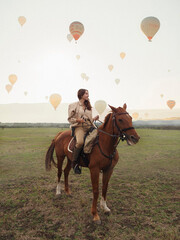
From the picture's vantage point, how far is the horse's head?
4016mm

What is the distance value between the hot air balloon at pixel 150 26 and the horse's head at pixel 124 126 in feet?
96.8

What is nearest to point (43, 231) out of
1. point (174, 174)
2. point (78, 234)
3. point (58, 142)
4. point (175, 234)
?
point (78, 234)

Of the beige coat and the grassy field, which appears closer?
the grassy field

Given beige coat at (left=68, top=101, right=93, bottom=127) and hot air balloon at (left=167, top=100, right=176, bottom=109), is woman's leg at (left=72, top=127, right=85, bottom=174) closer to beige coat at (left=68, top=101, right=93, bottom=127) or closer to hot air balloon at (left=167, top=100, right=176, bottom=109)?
beige coat at (left=68, top=101, right=93, bottom=127)

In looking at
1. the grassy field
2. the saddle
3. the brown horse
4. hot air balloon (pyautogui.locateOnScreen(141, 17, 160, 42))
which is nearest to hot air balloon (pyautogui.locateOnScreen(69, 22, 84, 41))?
hot air balloon (pyautogui.locateOnScreen(141, 17, 160, 42))

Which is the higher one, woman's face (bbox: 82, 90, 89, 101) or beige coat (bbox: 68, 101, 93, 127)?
woman's face (bbox: 82, 90, 89, 101)

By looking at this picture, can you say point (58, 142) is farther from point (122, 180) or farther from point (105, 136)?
point (122, 180)

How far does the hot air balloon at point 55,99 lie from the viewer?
173ft

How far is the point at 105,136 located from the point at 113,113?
704 mm

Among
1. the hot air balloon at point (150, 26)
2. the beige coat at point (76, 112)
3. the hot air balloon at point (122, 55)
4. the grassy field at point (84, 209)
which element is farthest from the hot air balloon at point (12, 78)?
the beige coat at point (76, 112)

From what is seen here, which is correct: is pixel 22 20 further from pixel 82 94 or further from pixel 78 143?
pixel 78 143

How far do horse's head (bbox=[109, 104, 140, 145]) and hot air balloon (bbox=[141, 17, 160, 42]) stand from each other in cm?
2949

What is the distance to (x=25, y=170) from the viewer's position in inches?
375

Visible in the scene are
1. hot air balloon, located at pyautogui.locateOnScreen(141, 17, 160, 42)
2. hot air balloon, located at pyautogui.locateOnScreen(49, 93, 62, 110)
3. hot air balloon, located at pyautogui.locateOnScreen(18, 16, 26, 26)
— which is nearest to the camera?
hot air balloon, located at pyautogui.locateOnScreen(141, 17, 160, 42)
